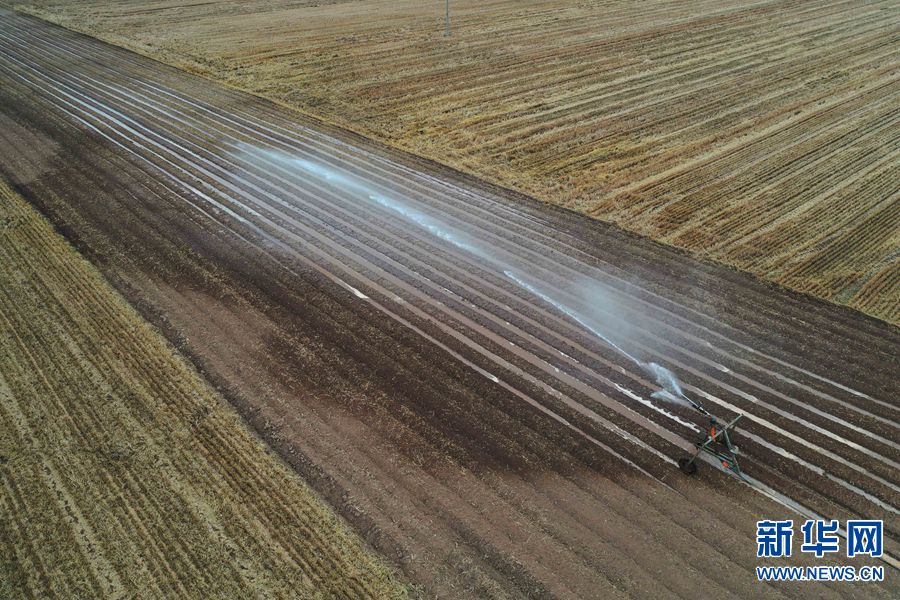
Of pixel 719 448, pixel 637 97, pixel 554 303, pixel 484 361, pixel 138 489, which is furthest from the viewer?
pixel 637 97

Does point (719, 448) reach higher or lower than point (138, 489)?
lower

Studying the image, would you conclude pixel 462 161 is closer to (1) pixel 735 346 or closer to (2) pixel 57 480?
Answer: (1) pixel 735 346

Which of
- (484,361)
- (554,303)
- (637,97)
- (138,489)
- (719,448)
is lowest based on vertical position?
(719,448)

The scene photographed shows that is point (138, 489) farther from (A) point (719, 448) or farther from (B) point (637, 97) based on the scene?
(B) point (637, 97)

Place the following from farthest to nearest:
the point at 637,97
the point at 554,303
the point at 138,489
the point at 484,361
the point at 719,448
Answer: the point at 637,97 → the point at 554,303 → the point at 484,361 → the point at 719,448 → the point at 138,489

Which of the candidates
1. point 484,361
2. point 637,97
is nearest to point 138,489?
point 484,361

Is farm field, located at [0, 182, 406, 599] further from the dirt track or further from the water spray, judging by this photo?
the water spray

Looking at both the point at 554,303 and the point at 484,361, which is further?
the point at 554,303
